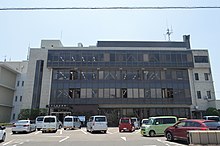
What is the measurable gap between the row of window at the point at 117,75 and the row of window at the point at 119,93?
2.52 m

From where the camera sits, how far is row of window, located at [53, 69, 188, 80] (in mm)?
40938

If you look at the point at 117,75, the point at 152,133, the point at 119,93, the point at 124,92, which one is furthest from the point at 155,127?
the point at 117,75

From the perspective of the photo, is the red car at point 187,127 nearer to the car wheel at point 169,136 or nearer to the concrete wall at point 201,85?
the car wheel at point 169,136

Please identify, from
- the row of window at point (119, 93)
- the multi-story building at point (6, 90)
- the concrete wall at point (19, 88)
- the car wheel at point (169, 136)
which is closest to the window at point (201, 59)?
the row of window at point (119, 93)

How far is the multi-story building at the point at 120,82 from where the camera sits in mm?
39438

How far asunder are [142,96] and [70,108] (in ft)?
47.1

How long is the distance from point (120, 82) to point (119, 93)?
2330 millimetres

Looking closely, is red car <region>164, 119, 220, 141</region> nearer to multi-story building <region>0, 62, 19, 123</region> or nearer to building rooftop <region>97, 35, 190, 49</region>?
building rooftop <region>97, 35, 190, 49</region>

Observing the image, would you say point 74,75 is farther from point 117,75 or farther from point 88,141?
point 88,141

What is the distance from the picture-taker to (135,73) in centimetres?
4150

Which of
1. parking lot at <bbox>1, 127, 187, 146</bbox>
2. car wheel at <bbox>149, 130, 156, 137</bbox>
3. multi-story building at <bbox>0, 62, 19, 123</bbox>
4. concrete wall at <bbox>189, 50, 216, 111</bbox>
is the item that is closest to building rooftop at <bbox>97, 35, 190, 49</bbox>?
concrete wall at <bbox>189, 50, 216, 111</bbox>

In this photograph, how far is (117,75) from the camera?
41.2 metres

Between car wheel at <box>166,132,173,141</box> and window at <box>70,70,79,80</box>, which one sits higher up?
window at <box>70,70,79,80</box>

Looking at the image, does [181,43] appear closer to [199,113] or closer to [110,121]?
[199,113]
